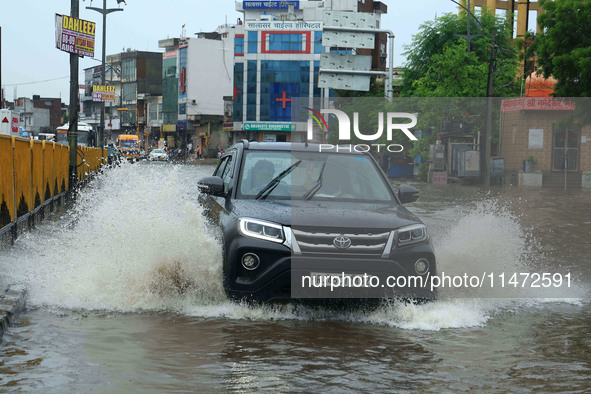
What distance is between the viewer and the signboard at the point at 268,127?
9712 centimetres

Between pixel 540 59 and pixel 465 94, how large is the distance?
14.3m

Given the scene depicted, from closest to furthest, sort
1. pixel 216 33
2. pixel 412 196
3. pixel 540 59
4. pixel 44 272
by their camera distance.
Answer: pixel 412 196 < pixel 44 272 < pixel 540 59 < pixel 216 33

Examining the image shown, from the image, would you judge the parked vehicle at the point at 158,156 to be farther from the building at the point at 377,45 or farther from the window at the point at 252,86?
the building at the point at 377,45

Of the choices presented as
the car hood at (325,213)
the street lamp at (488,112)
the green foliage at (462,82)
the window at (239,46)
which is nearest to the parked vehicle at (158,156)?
the window at (239,46)

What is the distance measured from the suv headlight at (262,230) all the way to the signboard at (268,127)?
89.9m

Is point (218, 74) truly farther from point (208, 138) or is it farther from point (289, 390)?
point (289, 390)

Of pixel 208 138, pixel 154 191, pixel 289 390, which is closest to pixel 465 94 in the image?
pixel 154 191

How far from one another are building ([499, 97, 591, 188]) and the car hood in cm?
3478

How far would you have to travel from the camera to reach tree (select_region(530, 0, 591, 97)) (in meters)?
29.1

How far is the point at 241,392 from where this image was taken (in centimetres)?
505

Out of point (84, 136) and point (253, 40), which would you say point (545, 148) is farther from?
point (253, 40)

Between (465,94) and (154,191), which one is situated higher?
(465,94)

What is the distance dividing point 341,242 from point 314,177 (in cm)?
149

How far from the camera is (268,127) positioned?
97500mm
